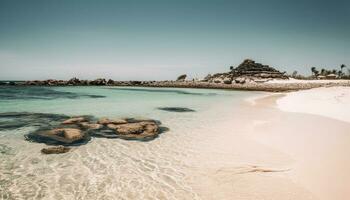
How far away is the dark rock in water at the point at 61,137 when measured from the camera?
32.0 feet

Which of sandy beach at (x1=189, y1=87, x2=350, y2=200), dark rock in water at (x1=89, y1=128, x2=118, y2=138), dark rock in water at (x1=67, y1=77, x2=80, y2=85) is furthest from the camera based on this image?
dark rock in water at (x1=67, y1=77, x2=80, y2=85)

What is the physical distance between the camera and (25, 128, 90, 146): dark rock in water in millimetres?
9766

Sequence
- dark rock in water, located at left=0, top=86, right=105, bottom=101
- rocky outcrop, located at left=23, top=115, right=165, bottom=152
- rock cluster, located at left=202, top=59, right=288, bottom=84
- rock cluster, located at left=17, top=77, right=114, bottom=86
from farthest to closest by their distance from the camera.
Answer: rock cluster, located at left=202, top=59, right=288, bottom=84 → rock cluster, located at left=17, top=77, right=114, bottom=86 → dark rock in water, located at left=0, top=86, right=105, bottom=101 → rocky outcrop, located at left=23, top=115, right=165, bottom=152

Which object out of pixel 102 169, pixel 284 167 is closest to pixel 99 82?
pixel 102 169

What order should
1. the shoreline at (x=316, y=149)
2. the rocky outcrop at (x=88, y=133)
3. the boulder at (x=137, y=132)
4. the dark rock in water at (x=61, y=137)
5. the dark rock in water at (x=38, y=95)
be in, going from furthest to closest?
the dark rock in water at (x=38, y=95)
the boulder at (x=137, y=132)
the rocky outcrop at (x=88, y=133)
the dark rock in water at (x=61, y=137)
the shoreline at (x=316, y=149)

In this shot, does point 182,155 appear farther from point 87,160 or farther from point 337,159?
point 337,159

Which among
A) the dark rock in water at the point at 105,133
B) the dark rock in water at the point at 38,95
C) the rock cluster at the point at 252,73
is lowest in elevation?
the dark rock in water at the point at 38,95

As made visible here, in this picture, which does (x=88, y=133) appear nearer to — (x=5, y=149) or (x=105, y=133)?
(x=105, y=133)

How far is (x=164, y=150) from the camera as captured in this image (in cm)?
915

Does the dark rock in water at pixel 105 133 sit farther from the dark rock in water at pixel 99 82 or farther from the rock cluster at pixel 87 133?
the dark rock in water at pixel 99 82

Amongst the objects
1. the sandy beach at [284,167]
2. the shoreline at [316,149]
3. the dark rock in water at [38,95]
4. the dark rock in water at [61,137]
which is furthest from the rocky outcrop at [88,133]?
the dark rock in water at [38,95]

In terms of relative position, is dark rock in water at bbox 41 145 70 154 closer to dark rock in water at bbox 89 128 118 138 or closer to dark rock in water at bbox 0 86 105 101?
dark rock in water at bbox 89 128 118 138

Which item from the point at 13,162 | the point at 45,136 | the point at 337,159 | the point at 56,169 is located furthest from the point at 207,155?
the point at 45,136

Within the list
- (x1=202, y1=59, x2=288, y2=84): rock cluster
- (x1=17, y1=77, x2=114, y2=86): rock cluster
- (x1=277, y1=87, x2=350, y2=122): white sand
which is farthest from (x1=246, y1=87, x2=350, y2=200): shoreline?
(x1=17, y1=77, x2=114, y2=86): rock cluster
